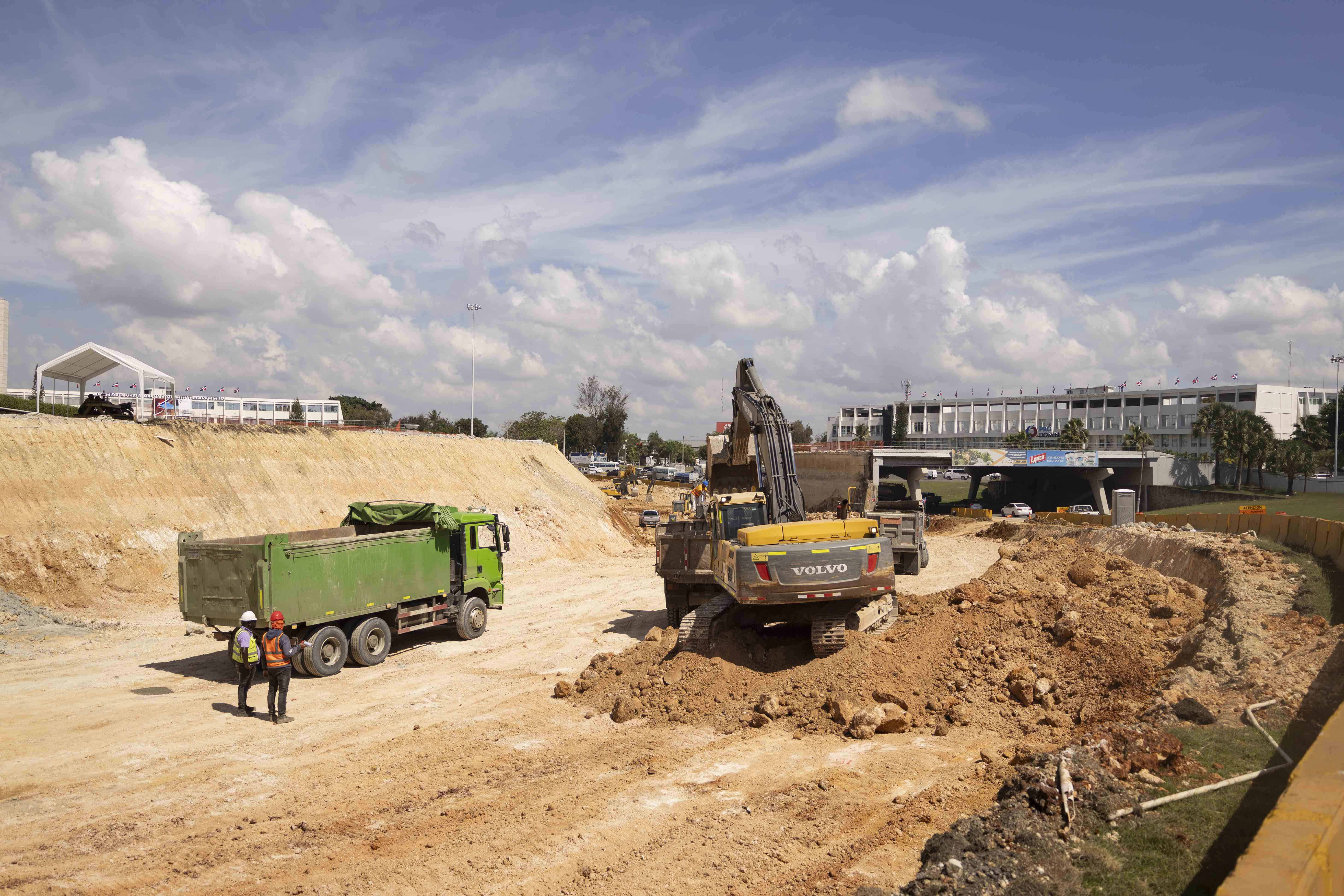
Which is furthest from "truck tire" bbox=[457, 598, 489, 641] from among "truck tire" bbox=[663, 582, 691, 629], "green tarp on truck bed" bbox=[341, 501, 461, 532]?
"truck tire" bbox=[663, 582, 691, 629]

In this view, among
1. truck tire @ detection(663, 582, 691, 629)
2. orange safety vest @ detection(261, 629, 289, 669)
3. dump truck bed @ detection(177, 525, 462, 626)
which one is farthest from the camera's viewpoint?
truck tire @ detection(663, 582, 691, 629)

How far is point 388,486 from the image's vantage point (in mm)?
37031

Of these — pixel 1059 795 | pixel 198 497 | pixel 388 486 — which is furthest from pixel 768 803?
pixel 388 486

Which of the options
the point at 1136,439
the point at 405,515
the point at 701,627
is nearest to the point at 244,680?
the point at 405,515

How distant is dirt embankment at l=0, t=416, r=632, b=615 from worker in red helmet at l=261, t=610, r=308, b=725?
42.0 ft

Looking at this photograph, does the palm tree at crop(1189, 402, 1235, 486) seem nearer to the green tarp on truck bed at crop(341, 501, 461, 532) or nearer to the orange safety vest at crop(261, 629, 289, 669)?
the green tarp on truck bed at crop(341, 501, 461, 532)

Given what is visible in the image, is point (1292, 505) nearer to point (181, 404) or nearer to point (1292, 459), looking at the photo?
point (1292, 459)

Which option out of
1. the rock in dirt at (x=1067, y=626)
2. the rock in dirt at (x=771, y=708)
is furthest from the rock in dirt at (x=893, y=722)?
the rock in dirt at (x=1067, y=626)

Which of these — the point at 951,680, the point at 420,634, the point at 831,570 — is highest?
the point at 831,570

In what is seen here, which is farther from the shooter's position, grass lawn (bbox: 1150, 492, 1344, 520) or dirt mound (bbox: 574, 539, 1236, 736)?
grass lawn (bbox: 1150, 492, 1344, 520)

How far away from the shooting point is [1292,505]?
53.8m

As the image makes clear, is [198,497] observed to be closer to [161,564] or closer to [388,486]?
[161,564]

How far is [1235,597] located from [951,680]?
6.53 m

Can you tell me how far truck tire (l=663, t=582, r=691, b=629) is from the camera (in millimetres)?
18125
